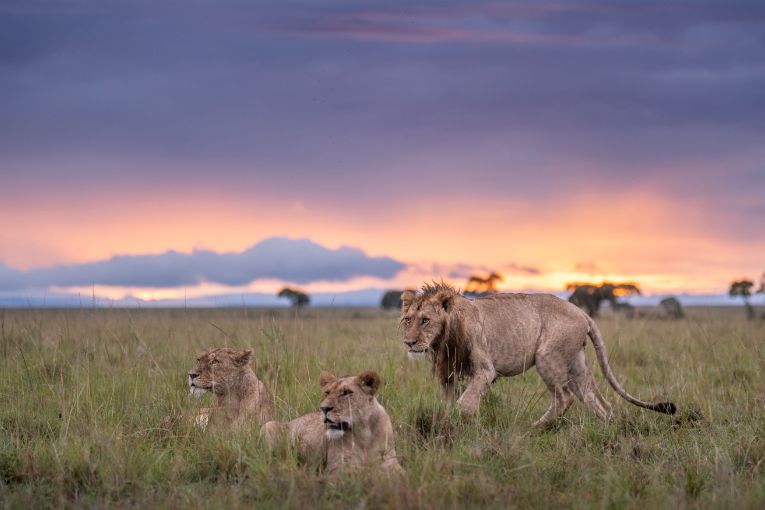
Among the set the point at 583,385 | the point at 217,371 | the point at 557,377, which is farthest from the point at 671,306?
the point at 217,371

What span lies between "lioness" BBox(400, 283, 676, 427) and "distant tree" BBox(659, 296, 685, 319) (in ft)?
96.0

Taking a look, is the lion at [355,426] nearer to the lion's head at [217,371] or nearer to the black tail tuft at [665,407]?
the lion's head at [217,371]

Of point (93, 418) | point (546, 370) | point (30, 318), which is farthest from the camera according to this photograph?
point (30, 318)

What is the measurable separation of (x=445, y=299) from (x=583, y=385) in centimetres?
202

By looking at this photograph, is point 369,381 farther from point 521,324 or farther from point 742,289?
point 742,289

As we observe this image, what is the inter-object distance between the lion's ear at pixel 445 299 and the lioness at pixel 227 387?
1671mm

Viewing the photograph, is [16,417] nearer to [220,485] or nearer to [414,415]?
[220,485]

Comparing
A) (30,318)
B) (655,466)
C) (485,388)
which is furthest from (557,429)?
(30,318)

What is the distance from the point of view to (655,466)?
18.8ft

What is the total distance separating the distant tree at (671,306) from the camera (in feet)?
119

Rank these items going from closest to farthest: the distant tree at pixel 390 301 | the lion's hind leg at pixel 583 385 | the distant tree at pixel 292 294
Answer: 1. the lion's hind leg at pixel 583 385
2. the distant tree at pixel 390 301
3. the distant tree at pixel 292 294

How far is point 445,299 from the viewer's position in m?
7.23

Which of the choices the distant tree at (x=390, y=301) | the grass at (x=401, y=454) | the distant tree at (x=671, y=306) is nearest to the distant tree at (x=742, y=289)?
the distant tree at (x=671, y=306)

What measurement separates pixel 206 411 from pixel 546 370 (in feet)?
10.8
